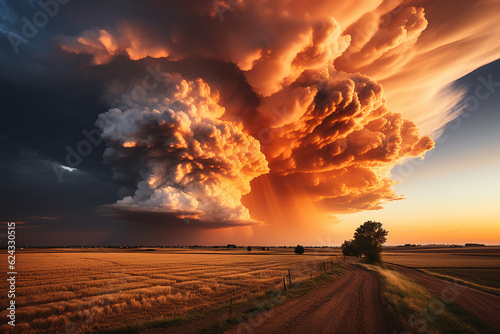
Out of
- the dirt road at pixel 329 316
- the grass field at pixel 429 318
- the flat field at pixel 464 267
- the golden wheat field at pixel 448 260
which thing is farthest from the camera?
the golden wheat field at pixel 448 260

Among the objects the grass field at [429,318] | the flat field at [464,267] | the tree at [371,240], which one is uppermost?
the tree at [371,240]

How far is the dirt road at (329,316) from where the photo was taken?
36.1 ft

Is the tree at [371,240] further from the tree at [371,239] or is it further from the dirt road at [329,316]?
the dirt road at [329,316]

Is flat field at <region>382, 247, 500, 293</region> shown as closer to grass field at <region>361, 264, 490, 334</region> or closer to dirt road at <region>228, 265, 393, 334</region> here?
grass field at <region>361, 264, 490, 334</region>

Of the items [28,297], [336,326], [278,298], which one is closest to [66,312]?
[28,297]

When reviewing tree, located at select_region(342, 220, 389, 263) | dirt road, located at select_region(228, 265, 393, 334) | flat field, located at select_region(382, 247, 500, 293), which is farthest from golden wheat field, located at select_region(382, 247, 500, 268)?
dirt road, located at select_region(228, 265, 393, 334)

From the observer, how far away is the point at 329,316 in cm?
1269

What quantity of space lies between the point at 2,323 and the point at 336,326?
17.4m

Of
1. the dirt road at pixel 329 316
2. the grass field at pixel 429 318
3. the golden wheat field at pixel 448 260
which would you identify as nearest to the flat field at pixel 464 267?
the golden wheat field at pixel 448 260

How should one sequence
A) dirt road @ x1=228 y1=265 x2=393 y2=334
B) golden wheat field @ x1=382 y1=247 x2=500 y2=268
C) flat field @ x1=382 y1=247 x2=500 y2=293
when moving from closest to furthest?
1. dirt road @ x1=228 y1=265 x2=393 y2=334
2. flat field @ x1=382 y1=247 x2=500 y2=293
3. golden wheat field @ x1=382 y1=247 x2=500 y2=268

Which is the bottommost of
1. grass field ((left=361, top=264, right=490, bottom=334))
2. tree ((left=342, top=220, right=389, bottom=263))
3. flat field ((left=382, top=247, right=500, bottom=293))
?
grass field ((left=361, top=264, right=490, bottom=334))

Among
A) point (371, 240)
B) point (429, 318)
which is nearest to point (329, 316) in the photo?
point (429, 318)

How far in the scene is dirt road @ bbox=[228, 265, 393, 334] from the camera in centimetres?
1100

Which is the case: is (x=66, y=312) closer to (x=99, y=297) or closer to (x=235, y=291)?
(x=99, y=297)
